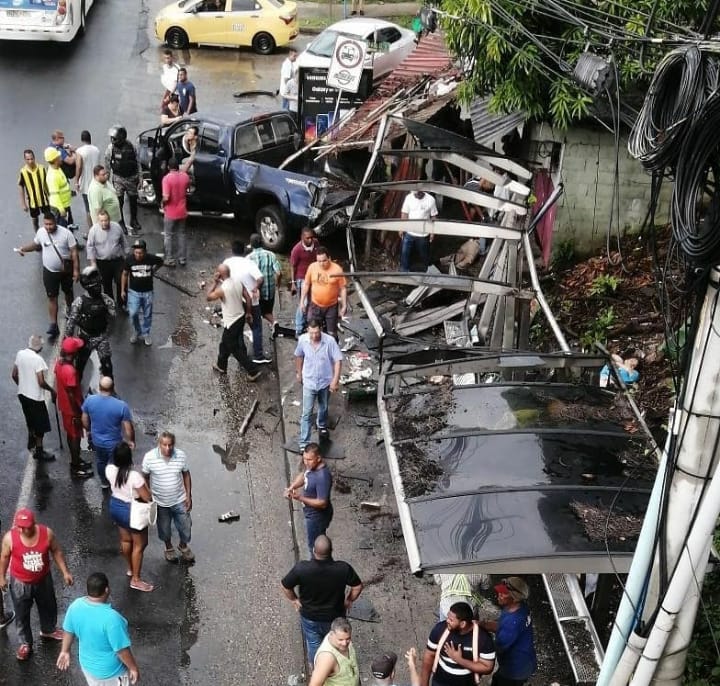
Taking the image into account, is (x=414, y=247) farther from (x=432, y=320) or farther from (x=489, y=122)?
(x=489, y=122)

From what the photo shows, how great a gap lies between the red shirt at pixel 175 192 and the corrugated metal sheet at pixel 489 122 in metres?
4.11

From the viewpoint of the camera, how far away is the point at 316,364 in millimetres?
10734

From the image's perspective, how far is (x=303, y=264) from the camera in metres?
13.1

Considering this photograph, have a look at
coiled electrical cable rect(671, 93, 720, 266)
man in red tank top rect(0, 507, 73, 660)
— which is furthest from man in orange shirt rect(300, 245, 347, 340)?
coiled electrical cable rect(671, 93, 720, 266)

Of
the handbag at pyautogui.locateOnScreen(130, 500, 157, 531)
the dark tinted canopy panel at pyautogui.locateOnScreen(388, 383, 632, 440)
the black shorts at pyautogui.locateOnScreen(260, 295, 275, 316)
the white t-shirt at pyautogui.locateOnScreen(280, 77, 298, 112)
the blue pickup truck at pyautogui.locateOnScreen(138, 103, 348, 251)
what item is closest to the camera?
the dark tinted canopy panel at pyautogui.locateOnScreen(388, 383, 632, 440)

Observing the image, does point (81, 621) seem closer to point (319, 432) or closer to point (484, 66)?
point (319, 432)

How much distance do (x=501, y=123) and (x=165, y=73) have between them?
838 cm

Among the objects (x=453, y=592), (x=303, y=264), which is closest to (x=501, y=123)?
(x=303, y=264)

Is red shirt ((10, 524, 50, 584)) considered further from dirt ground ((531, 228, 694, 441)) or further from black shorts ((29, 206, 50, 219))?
black shorts ((29, 206, 50, 219))

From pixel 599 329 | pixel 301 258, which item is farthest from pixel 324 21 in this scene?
pixel 599 329

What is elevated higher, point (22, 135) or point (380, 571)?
point (22, 135)

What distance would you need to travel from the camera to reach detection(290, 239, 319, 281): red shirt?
513 inches

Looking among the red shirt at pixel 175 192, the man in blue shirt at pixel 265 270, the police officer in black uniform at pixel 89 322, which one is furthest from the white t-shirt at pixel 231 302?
the red shirt at pixel 175 192

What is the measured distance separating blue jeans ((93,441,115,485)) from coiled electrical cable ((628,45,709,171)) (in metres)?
5.97
